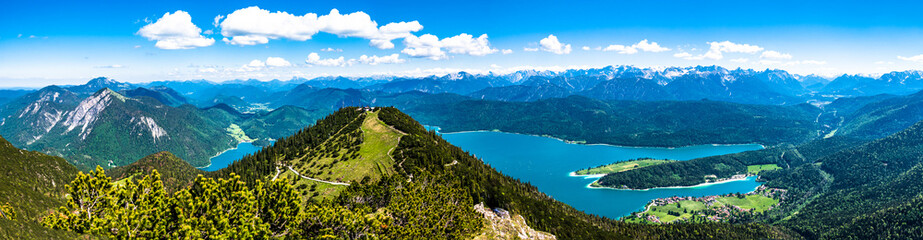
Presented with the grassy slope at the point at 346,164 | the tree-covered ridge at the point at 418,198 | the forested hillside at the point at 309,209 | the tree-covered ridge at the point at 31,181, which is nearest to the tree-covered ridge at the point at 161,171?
the tree-covered ridge at the point at 31,181

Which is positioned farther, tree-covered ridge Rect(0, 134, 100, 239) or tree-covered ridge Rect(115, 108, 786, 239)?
tree-covered ridge Rect(0, 134, 100, 239)

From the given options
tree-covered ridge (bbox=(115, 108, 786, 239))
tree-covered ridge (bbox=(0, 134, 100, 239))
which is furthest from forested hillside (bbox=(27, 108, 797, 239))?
tree-covered ridge (bbox=(0, 134, 100, 239))

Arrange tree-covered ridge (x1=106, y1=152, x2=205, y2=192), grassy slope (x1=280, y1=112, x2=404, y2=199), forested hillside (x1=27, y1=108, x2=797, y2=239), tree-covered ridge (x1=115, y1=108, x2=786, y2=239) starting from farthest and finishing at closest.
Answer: tree-covered ridge (x1=106, y1=152, x2=205, y2=192) → grassy slope (x1=280, y1=112, x2=404, y2=199) → tree-covered ridge (x1=115, y1=108, x2=786, y2=239) → forested hillside (x1=27, y1=108, x2=797, y2=239)

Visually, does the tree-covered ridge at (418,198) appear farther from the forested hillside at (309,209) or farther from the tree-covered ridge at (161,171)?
the tree-covered ridge at (161,171)

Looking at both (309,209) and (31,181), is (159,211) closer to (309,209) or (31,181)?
(309,209)

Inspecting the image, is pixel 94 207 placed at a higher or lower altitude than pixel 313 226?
higher

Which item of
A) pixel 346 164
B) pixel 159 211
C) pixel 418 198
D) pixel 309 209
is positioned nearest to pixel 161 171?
pixel 346 164

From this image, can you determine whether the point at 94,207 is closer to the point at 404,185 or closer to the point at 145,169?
the point at 404,185

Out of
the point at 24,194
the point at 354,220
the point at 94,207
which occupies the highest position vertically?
the point at 94,207

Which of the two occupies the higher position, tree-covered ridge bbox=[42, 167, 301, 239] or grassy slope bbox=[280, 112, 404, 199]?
tree-covered ridge bbox=[42, 167, 301, 239]

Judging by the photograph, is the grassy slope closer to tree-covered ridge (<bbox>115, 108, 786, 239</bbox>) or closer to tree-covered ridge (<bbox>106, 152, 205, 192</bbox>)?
tree-covered ridge (<bbox>115, 108, 786, 239</bbox>)

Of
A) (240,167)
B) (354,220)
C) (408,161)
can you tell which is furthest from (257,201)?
(240,167)
